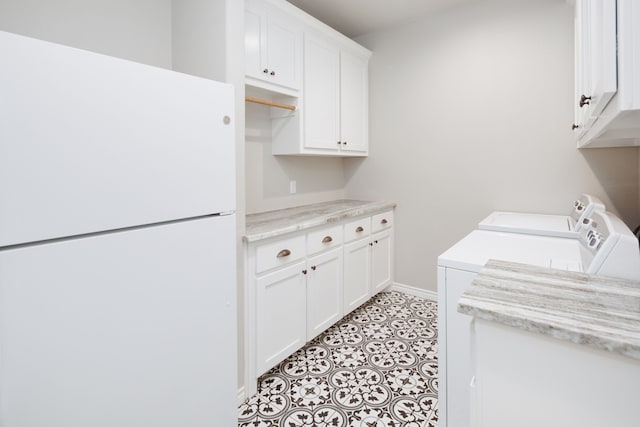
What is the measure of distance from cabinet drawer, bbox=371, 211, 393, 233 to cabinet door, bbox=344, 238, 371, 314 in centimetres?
17

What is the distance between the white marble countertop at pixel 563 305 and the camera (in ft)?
2.35

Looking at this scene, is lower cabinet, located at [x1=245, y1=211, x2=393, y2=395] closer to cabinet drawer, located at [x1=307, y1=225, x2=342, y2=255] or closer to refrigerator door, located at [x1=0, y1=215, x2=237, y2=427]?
cabinet drawer, located at [x1=307, y1=225, x2=342, y2=255]

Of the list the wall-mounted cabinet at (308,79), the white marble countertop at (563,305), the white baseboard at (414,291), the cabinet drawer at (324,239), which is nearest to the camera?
the white marble countertop at (563,305)

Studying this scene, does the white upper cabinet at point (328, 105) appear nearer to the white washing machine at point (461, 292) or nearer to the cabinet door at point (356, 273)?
the cabinet door at point (356, 273)

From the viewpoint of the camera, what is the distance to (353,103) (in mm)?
3068

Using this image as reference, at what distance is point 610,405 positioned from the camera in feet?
2.38

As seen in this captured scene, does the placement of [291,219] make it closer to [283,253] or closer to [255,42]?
[283,253]

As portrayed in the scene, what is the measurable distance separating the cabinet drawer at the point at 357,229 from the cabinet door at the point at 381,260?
0.16 meters

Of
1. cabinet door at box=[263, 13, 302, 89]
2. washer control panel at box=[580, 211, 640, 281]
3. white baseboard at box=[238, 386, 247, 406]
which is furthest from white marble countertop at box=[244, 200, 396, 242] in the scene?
washer control panel at box=[580, 211, 640, 281]

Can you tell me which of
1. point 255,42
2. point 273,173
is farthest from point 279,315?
point 255,42

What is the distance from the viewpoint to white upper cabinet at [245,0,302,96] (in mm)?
2035

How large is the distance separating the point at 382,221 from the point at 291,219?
3.70ft

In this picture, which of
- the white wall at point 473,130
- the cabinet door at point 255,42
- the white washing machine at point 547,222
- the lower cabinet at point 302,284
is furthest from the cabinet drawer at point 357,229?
the cabinet door at point 255,42

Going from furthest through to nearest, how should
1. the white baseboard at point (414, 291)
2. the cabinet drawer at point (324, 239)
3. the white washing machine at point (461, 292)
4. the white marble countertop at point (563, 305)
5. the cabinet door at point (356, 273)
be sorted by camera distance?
the white baseboard at point (414, 291) < the cabinet door at point (356, 273) < the cabinet drawer at point (324, 239) < the white washing machine at point (461, 292) < the white marble countertop at point (563, 305)
